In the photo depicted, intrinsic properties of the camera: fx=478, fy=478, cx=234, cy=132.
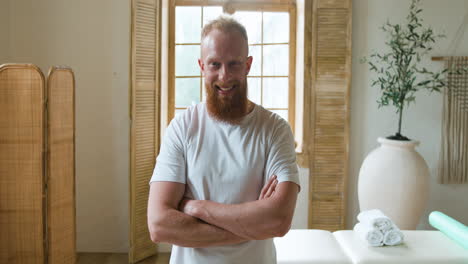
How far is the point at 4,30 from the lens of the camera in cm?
374

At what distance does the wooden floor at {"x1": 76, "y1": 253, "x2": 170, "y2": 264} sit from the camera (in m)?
3.75

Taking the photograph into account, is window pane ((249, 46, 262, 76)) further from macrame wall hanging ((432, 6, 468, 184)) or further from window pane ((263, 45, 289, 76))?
macrame wall hanging ((432, 6, 468, 184))

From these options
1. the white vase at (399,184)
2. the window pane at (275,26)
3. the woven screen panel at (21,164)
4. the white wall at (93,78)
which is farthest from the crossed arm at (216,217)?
the window pane at (275,26)

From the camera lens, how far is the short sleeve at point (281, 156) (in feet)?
4.50

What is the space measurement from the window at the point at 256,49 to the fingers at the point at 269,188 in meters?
2.70

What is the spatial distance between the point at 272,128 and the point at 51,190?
1913 mm

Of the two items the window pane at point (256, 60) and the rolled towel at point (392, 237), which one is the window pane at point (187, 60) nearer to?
the window pane at point (256, 60)

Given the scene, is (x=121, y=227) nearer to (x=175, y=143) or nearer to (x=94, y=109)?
(x=94, y=109)

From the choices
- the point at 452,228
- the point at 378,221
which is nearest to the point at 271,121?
the point at 378,221

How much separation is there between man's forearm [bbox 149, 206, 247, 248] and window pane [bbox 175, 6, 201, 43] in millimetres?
2867

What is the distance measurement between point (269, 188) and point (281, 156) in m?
0.10

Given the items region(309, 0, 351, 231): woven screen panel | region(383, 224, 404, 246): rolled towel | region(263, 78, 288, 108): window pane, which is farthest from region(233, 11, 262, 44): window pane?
region(383, 224, 404, 246): rolled towel

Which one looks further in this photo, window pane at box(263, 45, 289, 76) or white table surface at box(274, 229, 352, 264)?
window pane at box(263, 45, 289, 76)

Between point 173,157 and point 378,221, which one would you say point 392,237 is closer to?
point 378,221
